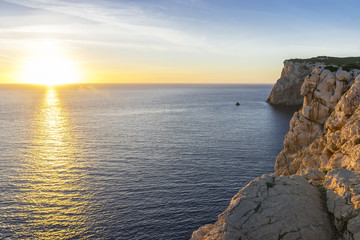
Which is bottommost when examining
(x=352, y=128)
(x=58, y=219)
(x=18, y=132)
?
(x=58, y=219)

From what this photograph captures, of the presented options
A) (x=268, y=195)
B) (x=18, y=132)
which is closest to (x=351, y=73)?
(x=268, y=195)

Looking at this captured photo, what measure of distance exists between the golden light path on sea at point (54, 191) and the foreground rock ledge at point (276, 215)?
27814 millimetres

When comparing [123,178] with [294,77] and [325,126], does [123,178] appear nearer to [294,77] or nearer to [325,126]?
[325,126]

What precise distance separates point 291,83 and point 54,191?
16369cm

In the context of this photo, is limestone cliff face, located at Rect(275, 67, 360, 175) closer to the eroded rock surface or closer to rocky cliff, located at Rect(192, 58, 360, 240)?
rocky cliff, located at Rect(192, 58, 360, 240)

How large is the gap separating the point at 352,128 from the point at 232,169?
31.0 m

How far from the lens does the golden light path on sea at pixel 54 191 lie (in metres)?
40.8

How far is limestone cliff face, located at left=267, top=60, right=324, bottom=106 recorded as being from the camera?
173075 mm

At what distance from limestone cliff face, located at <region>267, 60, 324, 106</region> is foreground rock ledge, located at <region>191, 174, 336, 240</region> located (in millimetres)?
165914

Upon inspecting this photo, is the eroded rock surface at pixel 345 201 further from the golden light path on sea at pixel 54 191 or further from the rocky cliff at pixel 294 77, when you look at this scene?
the rocky cliff at pixel 294 77

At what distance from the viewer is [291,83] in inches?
7003

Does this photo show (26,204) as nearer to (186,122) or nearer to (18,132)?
(18,132)

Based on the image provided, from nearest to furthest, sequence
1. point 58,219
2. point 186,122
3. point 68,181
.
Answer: point 58,219 < point 68,181 < point 186,122

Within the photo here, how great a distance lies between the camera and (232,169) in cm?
6231
